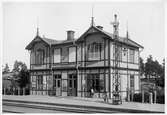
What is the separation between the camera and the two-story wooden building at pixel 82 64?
49.2 ft

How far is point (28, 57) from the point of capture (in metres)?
17.5

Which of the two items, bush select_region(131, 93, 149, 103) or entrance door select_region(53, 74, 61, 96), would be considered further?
entrance door select_region(53, 74, 61, 96)

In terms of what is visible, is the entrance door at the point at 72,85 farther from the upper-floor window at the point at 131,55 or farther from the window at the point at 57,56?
the upper-floor window at the point at 131,55

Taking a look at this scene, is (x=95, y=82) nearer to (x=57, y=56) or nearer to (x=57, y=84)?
(x=57, y=84)

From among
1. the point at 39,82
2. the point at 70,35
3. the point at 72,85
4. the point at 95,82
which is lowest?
the point at 72,85

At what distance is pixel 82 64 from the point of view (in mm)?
15883

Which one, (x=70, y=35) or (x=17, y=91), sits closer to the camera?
(x=70, y=35)

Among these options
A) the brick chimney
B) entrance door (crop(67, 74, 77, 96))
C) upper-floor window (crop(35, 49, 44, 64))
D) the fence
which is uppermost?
the brick chimney

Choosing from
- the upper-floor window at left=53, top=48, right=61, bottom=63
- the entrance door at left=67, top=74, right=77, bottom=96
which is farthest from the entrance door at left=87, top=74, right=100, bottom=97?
the upper-floor window at left=53, top=48, right=61, bottom=63

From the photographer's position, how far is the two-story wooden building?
14984mm

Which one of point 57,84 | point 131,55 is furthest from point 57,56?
point 131,55

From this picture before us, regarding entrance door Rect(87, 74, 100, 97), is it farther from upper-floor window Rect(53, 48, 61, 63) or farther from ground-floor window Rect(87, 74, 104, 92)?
upper-floor window Rect(53, 48, 61, 63)

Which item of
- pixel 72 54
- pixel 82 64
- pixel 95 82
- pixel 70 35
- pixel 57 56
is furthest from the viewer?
pixel 57 56

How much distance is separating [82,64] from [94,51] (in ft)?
3.82
